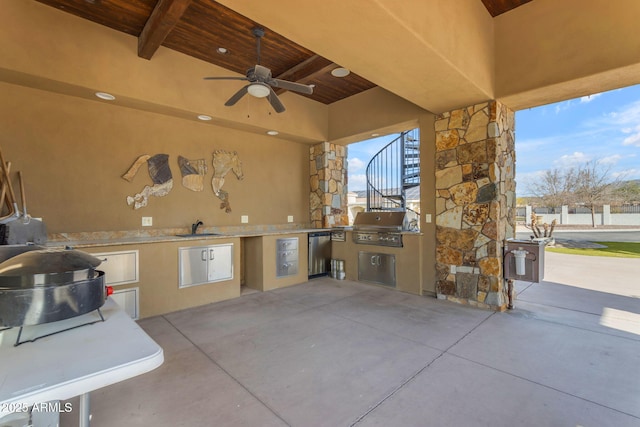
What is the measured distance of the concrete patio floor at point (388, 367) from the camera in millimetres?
1781

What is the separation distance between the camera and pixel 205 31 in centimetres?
336

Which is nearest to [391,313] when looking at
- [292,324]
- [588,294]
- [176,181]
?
[292,324]

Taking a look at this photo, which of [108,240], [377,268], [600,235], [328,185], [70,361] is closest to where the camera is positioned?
[70,361]

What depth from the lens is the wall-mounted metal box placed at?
11.5ft

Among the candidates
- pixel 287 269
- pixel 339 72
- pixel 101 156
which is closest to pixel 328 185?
pixel 287 269

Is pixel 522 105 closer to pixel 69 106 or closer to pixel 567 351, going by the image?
pixel 567 351

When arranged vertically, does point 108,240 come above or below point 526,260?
above

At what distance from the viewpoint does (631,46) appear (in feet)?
8.81

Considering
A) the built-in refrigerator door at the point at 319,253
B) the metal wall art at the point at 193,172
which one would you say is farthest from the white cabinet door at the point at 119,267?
the built-in refrigerator door at the point at 319,253

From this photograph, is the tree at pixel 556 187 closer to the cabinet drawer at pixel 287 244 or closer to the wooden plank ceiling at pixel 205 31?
the wooden plank ceiling at pixel 205 31

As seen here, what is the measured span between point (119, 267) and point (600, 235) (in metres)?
14.4

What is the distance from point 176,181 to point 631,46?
17.5 feet

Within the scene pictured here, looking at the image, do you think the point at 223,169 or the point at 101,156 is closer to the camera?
the point at 101,156

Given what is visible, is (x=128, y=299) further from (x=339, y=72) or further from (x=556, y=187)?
(x=556, y=187)
